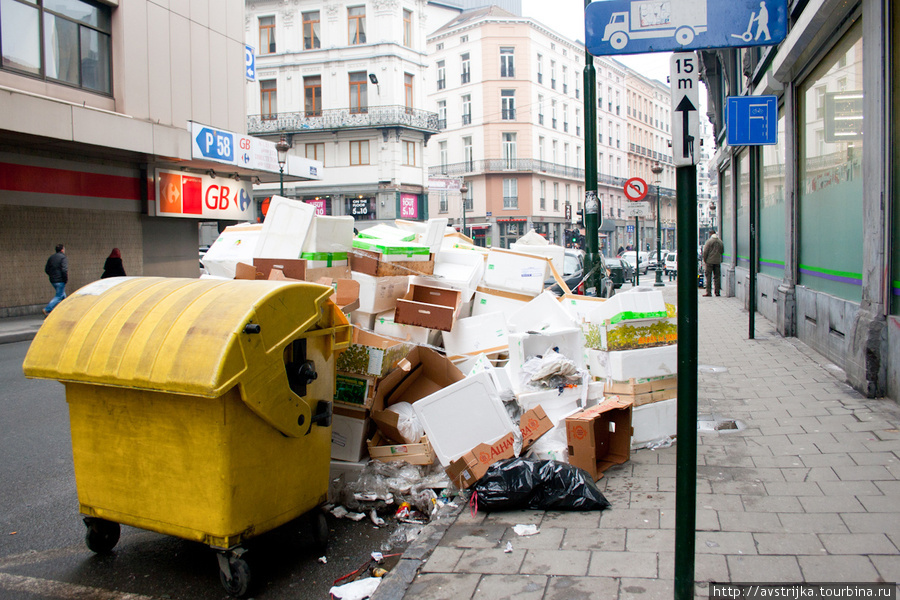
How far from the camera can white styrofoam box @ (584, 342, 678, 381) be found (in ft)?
17.1

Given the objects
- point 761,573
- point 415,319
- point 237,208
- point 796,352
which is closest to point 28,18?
point 237,208

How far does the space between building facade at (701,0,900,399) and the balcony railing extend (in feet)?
97.1

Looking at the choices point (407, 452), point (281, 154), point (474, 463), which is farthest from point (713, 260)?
point (474, 463)

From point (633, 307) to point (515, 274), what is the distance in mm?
2409

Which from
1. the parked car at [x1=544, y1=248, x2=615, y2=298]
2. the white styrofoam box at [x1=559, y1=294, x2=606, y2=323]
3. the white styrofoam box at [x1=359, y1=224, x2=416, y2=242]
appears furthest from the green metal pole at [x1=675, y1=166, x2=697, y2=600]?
the parked car at [x1=544, y1=248, x2=615, y2=298]

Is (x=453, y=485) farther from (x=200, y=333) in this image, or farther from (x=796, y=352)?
(x=796, y=352)

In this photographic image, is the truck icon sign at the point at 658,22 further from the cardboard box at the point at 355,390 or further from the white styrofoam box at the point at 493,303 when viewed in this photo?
the white styrofoam box at the point at 493,303

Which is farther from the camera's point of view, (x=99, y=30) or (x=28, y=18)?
(x=99, y=30)

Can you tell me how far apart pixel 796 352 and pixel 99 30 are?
57.4 feet

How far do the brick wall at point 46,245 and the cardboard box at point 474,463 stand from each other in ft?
51.1

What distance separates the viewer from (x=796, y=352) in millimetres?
9156

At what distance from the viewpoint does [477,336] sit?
6.51 m

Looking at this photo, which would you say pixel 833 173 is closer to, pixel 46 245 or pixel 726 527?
pixel 726 527

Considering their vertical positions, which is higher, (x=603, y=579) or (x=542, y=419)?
(x=542, y=419)
